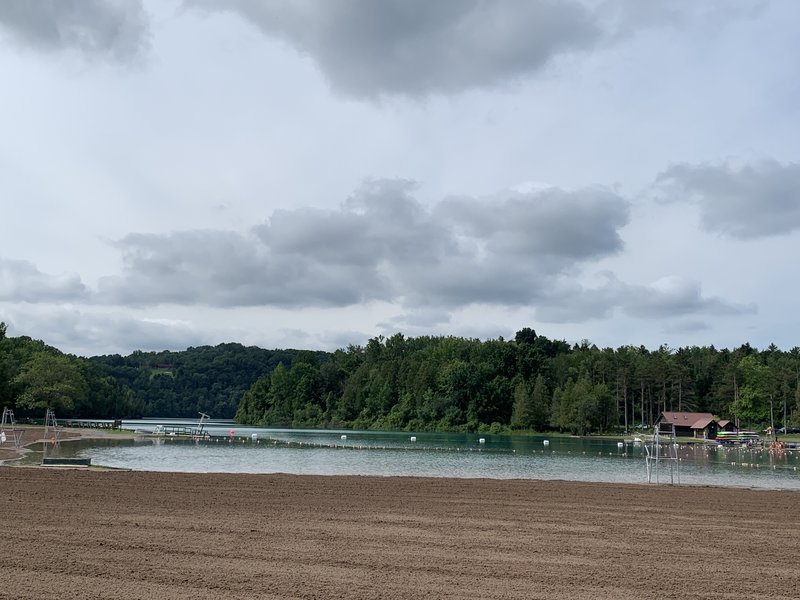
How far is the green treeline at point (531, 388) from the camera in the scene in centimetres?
12762

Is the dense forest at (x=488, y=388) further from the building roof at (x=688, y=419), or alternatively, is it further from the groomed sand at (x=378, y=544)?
the groomed sand at (x=378, y=544)

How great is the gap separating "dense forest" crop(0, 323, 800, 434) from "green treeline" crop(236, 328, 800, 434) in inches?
9.5

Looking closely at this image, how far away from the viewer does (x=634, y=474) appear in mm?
43250

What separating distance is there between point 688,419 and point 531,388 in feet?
92.6

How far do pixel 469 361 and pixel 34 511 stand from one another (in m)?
144

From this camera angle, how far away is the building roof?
12354 centimetres

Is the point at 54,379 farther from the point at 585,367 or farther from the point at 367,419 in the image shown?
the point at 585,367

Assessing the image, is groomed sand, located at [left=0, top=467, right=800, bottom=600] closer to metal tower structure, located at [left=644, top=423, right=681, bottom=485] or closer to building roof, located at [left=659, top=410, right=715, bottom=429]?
metal tower structure, located at [left=644, top=423, right=681, bottom=485]

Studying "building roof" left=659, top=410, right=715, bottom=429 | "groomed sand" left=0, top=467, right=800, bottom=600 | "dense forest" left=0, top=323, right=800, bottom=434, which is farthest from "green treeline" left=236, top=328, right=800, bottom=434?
"groomed sand" left=0, top=467, right=800, bottom=600

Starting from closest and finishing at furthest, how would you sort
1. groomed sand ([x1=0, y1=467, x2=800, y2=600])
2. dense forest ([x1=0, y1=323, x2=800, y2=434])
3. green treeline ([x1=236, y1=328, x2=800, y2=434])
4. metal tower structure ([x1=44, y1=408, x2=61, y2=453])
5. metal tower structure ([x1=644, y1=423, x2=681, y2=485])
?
1. groomed sand ([x1=0, y1=467, x2=800, y2=600])
2. metal tower structure ([x1=644, y1=423, x2=681, y2=485])
3. metal tower structure ([x1=44, y1=408, x2=61, y2=453])
4. dense forest ([x1=0, y1=323, x2=800, y2=434])
5. green treeline ([x1=236, y1=328, x2=800, y2=434])

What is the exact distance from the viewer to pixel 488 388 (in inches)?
5650

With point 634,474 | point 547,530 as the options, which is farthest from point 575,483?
point 547,530

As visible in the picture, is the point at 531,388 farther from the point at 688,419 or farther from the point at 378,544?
the point at 378,544

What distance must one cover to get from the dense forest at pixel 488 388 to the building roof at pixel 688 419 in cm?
742
